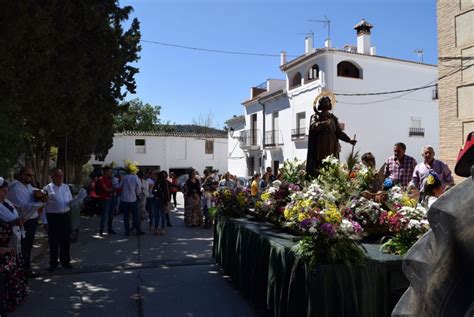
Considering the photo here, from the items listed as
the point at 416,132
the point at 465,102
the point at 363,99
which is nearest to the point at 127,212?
the point at 465,102

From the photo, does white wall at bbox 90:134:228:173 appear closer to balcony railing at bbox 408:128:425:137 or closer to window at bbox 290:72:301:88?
window at bbox 290:72:301:88

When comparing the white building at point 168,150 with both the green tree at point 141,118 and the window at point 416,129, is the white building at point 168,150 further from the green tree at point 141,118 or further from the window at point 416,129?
the window at point 416,129

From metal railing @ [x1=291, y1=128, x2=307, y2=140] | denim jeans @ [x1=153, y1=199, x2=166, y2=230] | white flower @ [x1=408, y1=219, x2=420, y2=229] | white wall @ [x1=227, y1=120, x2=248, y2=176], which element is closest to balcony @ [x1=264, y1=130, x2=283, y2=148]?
metal railing @ [x1=291, y1=128, x2=307, y2=140]

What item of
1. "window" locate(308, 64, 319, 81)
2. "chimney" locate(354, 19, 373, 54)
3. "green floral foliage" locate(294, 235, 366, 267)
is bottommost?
"green floral foliage" locate(294, 235, 366, 267)

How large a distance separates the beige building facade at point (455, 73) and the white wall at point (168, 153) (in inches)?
1389

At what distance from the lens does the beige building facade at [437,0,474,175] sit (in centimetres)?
1279

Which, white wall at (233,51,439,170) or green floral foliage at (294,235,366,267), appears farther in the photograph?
white wall at (233,51,439,170)

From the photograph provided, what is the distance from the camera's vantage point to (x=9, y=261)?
4922mm

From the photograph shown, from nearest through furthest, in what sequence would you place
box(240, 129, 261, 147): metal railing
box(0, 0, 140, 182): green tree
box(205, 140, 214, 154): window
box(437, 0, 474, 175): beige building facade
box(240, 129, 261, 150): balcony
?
box(0, 0, 140, 182): green tree < box(437, 0, 474, 175): beige building facade < box(240, 129, 261, 150): balcony < box(240, 129, 261, 147): metal railing < box(205, 140, 214, 154): window

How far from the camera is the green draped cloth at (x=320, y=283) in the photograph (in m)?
3.48

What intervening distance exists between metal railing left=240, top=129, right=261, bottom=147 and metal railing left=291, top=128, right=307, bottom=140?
6.09m

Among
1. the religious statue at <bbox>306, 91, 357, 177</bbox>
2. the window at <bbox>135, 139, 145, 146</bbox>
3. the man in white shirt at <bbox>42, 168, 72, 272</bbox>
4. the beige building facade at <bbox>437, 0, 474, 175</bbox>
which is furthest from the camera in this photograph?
the window at <bbox>135, 139, 145, 146</bbox>

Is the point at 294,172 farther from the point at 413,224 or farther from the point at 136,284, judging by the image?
the point at 136,284

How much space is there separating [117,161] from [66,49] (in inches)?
1490
